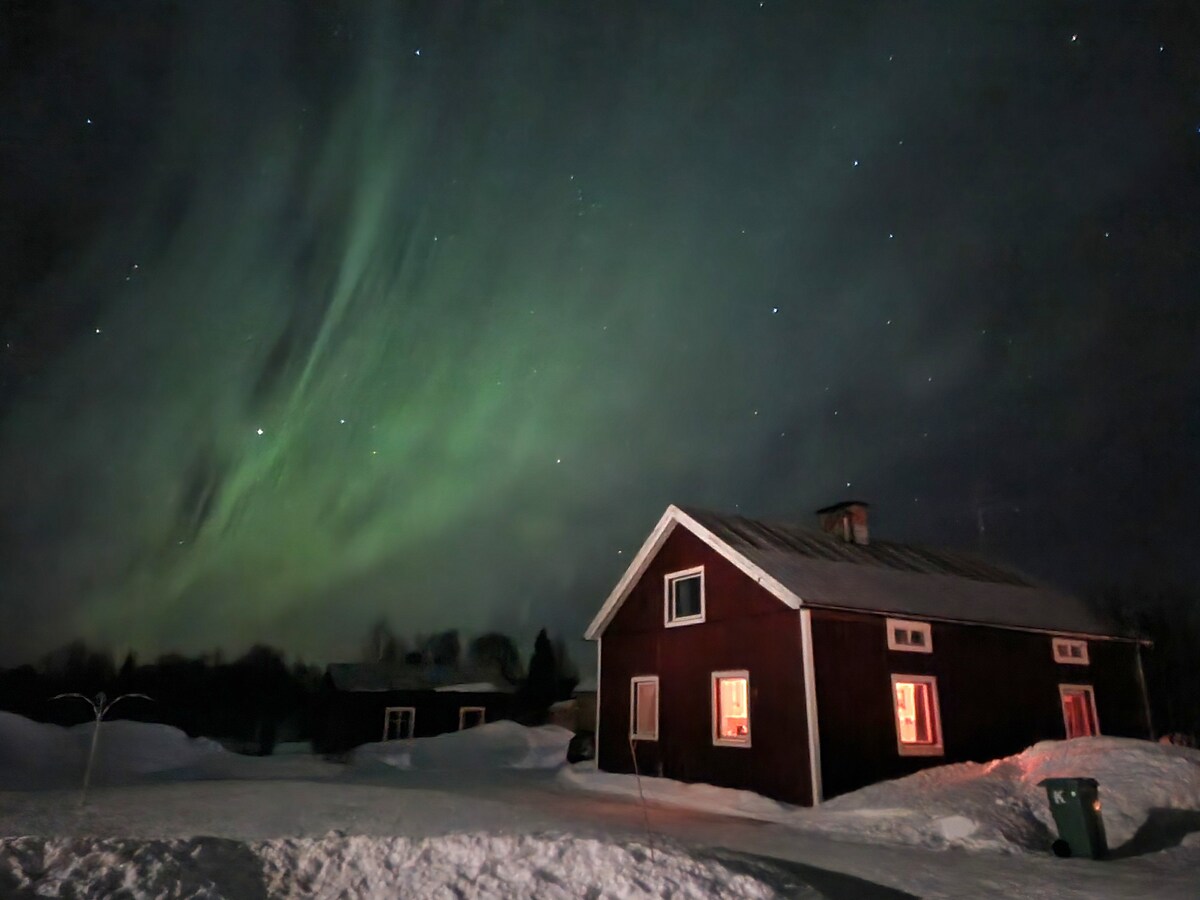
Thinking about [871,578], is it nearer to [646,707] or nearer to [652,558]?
[652,558]

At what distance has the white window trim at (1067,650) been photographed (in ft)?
72.1

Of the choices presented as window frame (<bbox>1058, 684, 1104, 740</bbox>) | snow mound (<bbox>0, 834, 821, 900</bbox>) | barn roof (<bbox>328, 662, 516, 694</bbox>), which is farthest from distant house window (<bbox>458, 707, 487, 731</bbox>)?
snow mound (<bbox>0, 834, 821, 900</bbox>)

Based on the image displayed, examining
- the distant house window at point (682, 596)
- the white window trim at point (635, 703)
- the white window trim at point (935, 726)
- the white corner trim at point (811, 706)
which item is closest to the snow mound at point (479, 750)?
the white window trim at point (635, 703)

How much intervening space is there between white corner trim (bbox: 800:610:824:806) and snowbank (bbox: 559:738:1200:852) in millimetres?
409

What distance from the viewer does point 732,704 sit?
21.1 metres

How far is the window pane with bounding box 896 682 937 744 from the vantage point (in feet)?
62.4

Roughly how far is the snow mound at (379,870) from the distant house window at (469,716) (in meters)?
34.9

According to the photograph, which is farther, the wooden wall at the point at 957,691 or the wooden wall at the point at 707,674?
the wooden wall at the point at 707,674

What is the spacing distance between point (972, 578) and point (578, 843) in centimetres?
1926

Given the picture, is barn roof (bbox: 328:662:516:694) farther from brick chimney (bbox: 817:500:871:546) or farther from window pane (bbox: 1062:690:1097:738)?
window pane (bbox: 1062:690:1097:738)

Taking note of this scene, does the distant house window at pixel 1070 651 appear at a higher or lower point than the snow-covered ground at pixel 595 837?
higher

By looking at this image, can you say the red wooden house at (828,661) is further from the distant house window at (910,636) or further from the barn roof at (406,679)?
the barn roof at (406,679)

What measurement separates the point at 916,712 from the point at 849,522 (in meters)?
6.56

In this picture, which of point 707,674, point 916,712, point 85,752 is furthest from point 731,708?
point 85,752
